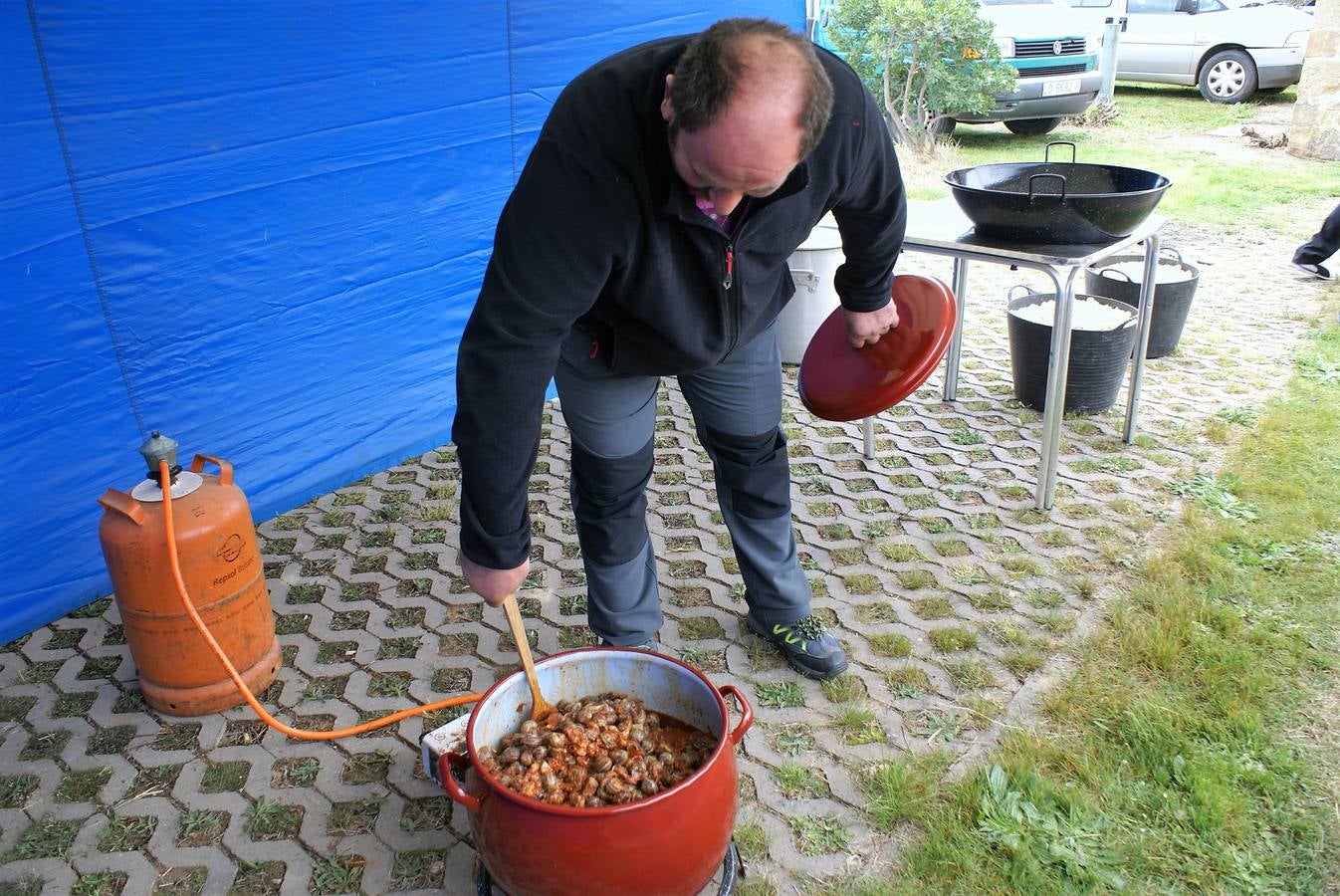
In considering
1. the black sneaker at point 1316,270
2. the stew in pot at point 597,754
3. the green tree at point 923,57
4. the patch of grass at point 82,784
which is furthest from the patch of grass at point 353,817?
the green tree at point 923,57

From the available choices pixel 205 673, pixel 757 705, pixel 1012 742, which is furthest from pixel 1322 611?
pixel 205 673

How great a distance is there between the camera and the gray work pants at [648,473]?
7.84 feet

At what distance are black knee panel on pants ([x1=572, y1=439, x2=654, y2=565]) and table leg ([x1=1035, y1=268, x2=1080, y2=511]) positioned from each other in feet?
5.78

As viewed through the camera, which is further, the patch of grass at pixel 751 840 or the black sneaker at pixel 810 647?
the black sneaker at pixel 810 647

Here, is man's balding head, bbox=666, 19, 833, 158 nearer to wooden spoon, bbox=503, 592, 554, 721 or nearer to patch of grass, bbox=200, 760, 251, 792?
wooden spoon, bbox=503, 592, 554, 721

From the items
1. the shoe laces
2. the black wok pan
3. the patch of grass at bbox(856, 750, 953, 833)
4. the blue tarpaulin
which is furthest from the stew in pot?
the black wok pan

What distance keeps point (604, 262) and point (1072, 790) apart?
1.73 m

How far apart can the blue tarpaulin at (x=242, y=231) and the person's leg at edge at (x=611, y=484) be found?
68.4 inches

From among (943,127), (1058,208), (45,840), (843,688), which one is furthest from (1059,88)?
(45,840)

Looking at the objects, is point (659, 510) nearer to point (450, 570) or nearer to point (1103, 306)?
point (450, 570)

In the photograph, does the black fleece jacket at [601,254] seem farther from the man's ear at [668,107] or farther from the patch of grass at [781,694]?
the patch of grass at [781,694]

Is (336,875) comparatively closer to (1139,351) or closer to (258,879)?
(258,879)

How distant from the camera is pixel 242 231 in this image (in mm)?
3488

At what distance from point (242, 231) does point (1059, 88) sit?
9597 mm
